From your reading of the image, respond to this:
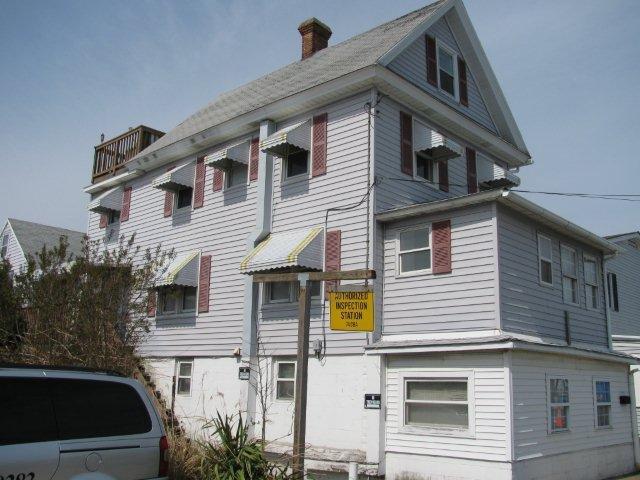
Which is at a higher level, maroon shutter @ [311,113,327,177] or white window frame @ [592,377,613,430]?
maroon shutter @ [311,113,327,177]

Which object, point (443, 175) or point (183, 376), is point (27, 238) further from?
point (443, 175)

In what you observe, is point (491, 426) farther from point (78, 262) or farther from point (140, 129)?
point (140, 129)

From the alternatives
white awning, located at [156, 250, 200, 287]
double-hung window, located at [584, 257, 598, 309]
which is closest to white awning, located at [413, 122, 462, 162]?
double-hung window, located at [584, 257, 598, 309]

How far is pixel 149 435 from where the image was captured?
802 cm

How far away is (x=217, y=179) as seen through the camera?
65.6 feet

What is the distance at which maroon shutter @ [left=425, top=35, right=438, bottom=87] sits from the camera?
18922mm

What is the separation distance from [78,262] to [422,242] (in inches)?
339

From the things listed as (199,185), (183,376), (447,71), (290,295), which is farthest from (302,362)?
(447,71)

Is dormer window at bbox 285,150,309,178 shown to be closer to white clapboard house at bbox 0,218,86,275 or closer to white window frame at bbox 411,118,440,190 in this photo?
white window frame at bbox 411,118,440,190

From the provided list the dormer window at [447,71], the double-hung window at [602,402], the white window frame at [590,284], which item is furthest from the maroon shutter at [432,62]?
the double-hung window at [602,402]

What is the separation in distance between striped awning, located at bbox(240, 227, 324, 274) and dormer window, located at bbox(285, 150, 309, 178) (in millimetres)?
1781

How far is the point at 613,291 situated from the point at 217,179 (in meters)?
17.6

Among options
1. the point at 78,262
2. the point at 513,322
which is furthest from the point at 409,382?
the point at 78,262

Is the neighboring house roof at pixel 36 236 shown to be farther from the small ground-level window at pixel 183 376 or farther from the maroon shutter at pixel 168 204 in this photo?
the small ground-level window at pixel 183 376
